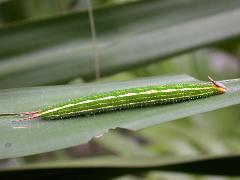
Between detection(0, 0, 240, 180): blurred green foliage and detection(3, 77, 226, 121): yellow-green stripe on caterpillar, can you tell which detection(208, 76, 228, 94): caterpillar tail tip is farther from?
detection(0, 0, 240, 180): blurred green foliage

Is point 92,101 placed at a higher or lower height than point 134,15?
lower

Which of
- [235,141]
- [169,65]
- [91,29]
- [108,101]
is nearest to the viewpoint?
[108,101]

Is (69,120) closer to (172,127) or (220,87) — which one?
(220,87)

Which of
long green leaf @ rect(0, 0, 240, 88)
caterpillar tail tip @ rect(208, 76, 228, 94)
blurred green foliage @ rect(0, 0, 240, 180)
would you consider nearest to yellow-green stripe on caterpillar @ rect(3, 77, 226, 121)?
caterpillar tail tip @ rect(208, 76, 228, 94)

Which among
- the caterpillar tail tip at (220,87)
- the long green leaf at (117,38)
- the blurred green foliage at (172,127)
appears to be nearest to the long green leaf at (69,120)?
the caterpillar tail tip at (220,87)

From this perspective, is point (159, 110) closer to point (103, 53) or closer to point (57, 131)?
point (57, 131)

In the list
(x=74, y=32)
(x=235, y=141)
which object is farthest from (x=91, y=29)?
(x=235, y=141)

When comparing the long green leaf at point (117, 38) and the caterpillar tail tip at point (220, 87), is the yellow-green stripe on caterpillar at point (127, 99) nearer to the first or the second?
the caterpillar tail tip at point (220, 87)

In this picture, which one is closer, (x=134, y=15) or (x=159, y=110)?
(x=159, y=110)
